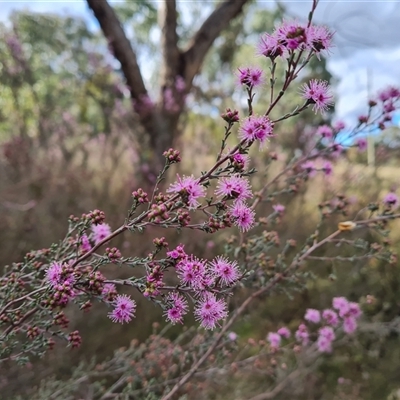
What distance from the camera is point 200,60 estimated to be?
4.23m

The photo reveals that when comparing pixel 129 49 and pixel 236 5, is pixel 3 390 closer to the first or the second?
pixel 129 49

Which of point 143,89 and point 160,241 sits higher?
point 143,89

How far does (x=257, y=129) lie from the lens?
0.78 meters

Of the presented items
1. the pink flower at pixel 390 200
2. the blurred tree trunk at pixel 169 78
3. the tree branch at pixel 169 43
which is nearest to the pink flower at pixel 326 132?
the pink flower at pixel 390 200

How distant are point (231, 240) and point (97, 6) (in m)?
2.80

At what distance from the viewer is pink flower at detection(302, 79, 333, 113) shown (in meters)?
0.80

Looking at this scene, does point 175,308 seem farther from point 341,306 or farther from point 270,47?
point 341,306

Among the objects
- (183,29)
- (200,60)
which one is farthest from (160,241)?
(183,29)

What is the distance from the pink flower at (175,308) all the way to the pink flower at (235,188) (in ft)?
0.66

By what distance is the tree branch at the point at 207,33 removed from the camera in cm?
415

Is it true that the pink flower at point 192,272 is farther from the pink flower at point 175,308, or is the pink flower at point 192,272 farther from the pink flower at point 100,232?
the pink flower at point 100,232

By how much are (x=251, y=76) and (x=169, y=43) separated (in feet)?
11.4

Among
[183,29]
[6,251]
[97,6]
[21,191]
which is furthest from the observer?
[183,29]

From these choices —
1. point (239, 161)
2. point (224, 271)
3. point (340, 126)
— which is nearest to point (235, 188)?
Result: point (239, 161)
